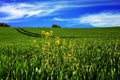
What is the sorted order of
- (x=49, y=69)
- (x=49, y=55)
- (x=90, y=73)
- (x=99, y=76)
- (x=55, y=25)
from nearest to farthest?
(x=99, y=76) → (x=90, y=73) → (x=49, y=69) → (x=49, y=55) → (x=55, y=25)

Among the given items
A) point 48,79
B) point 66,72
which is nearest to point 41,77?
point 48,79

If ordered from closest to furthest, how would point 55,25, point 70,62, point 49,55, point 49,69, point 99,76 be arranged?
point 99,76, point 49,69, point 70,62, point 49,55, point 55,25

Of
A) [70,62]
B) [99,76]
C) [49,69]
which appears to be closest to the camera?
[99,76]

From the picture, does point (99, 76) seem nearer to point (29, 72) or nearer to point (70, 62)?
point (29, 72)

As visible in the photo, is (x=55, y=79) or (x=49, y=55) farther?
(x=49, y=55)

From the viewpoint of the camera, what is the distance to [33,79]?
6.03 meters

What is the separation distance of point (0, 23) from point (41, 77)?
9099 centimetres

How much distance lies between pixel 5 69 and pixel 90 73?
7.07 ft

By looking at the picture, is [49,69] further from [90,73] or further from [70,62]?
[70,62]

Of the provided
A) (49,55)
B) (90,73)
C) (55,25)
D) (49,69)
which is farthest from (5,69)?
(55,25)

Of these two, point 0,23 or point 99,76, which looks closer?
point 99,76

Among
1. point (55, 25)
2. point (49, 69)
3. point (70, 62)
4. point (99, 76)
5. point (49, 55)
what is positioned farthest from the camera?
point (55, 25)

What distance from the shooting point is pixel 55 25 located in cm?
9425

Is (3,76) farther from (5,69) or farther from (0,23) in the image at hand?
(0,23)
